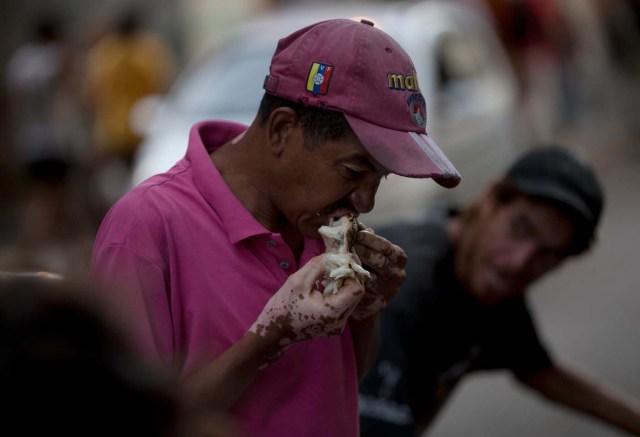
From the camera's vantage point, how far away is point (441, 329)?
349cm

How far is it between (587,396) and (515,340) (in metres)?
0.29

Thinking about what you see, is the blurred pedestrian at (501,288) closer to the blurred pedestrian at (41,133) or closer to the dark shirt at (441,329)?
the dark shirt at (441,329)

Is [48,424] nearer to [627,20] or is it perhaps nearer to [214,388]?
[214,388]

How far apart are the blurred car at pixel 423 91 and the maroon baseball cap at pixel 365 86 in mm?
4651

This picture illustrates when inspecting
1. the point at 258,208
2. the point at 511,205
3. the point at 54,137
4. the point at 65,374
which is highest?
the point at 65,374

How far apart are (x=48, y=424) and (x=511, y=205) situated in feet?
8.49

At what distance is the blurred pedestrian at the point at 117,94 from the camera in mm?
9656

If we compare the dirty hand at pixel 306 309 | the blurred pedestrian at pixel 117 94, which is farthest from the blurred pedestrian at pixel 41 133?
the dirty hand at pixel 306 309

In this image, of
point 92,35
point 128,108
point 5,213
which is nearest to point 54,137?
point 128,108

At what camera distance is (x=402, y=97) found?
221 cm

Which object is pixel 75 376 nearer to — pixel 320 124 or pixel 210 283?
pixel 210 283

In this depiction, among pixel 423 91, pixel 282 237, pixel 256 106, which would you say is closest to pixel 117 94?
pixel 256 106

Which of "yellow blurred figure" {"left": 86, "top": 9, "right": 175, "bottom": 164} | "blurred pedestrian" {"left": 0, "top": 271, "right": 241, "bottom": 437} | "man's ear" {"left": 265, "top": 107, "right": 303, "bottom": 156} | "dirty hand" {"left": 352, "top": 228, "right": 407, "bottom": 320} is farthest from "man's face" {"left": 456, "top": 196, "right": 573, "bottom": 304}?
"yellow blurred figure" {"left": 86, "top": 9, "right": 175, "bottom": 164}

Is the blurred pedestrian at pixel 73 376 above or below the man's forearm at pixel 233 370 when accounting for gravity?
above
